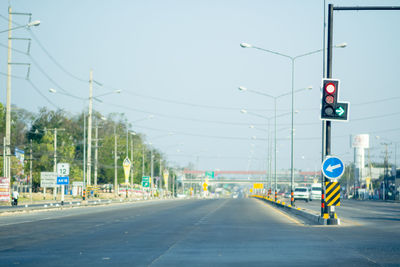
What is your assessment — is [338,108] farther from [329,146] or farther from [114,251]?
[114,251]

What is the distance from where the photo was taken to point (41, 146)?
4259 inches

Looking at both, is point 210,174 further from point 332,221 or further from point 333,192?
point 333,192

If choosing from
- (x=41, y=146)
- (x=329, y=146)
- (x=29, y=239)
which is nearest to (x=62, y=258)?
(x=29, y=239)

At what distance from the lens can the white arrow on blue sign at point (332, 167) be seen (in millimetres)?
26234

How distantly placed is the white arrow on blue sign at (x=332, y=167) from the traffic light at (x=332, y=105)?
6.19 ft

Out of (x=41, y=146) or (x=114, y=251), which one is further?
(x=41, y=146)

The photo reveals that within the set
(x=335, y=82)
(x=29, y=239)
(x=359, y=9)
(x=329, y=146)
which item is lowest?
(x=29, y=239)

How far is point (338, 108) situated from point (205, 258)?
12.2 meters

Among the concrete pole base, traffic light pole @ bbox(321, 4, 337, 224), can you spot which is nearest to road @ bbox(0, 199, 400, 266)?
the concrete pole base

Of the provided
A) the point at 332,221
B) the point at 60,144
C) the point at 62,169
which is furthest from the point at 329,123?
the point at 60,144

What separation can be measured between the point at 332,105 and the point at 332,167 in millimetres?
2594

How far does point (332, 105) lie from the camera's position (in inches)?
1005

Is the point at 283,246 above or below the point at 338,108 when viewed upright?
below

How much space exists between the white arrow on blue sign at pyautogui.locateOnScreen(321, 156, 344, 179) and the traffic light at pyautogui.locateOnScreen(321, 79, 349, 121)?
6.19 ft
